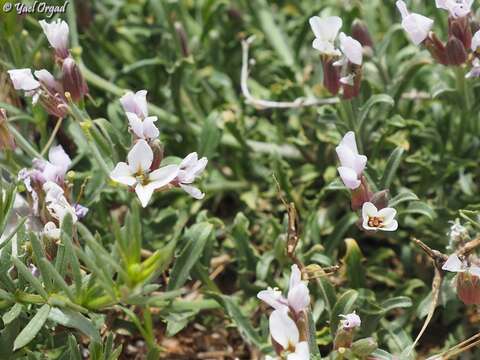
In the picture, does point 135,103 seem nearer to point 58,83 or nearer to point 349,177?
point 58,83

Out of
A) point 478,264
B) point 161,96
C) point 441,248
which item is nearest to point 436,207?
point 441,248

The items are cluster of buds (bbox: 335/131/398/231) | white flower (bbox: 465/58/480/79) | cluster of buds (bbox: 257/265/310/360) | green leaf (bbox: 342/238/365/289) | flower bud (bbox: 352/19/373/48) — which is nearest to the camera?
cluster of buds (bbox: 257/265/310/360)

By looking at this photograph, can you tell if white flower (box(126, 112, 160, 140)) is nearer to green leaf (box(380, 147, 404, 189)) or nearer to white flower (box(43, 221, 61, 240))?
white flower (box(43, 221, 61, 240))

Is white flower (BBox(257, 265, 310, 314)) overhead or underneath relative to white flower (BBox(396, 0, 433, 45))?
underneath

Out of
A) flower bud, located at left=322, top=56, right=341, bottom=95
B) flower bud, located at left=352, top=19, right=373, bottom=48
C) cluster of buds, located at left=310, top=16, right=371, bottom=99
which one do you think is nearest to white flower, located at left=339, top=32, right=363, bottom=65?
cluster of buds, located at left=310, top=16, right=371, bottom=99

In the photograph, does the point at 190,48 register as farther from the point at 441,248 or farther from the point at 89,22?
the point at 441,248

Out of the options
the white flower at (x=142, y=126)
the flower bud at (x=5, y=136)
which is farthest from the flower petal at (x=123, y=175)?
the flower bud at (x=5, y=136)

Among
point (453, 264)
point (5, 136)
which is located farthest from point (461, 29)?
point (5, 136)
